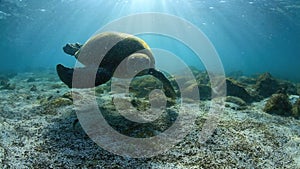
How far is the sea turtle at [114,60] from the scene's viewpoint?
854 cm

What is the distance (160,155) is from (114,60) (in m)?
4.34

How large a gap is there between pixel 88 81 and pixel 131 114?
1.91 meters

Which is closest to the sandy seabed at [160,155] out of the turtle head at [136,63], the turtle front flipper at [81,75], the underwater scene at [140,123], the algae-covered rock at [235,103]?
the underwater scene at [140,123]

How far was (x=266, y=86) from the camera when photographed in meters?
14.4

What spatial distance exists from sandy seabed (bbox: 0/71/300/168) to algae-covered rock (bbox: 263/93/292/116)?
0.76 m

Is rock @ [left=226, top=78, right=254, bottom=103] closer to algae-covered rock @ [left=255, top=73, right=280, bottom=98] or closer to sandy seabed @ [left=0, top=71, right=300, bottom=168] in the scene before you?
algae-covered rock @ [left=255, top=73, right=280, bottom=98]

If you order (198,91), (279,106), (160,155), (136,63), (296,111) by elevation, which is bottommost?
(296,111)

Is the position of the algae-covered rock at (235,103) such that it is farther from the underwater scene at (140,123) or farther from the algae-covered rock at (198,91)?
the algae-covered rock at (198,91)

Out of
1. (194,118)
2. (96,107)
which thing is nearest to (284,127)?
(194,118)

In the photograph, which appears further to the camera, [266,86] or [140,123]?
[266,86]

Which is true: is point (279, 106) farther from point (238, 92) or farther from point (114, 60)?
point (114, 60)

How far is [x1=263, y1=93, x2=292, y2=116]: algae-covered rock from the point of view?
1012 cm

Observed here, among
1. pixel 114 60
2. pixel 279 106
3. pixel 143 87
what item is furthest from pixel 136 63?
pixel 279 106

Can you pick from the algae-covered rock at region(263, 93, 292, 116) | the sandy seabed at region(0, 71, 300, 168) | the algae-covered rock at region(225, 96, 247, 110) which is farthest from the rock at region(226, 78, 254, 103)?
the sandy seabed at region(0, 71, 300, 168)
